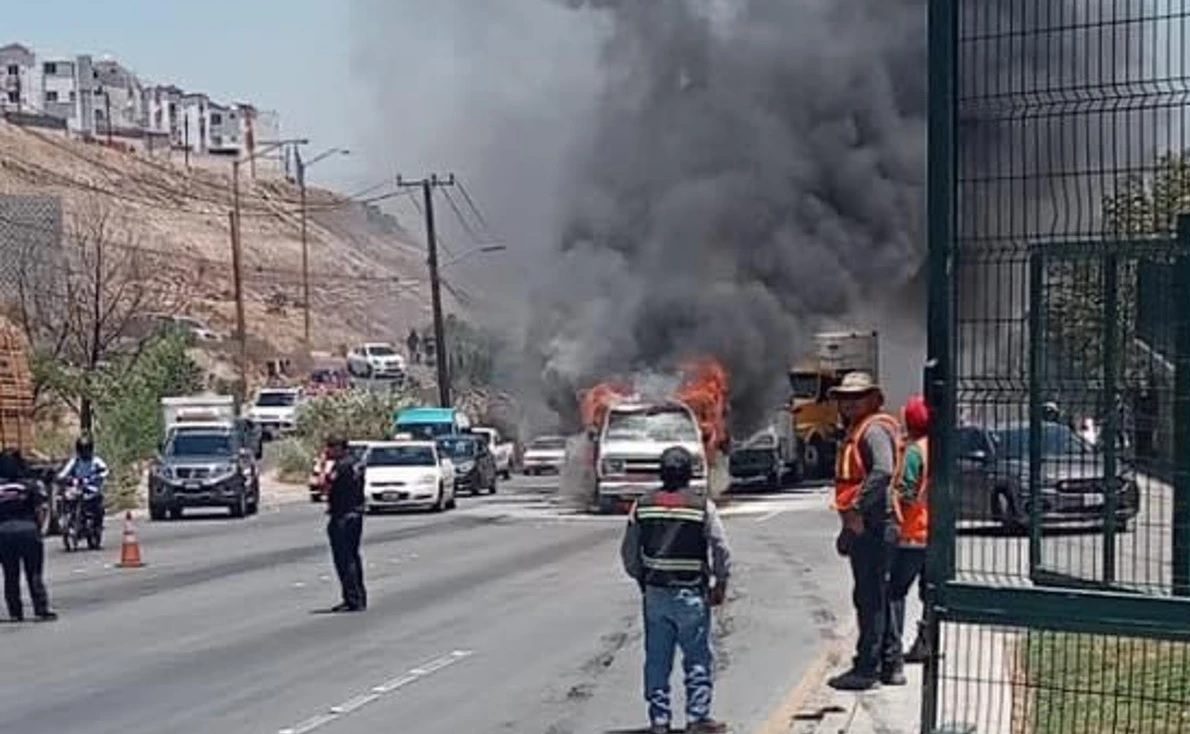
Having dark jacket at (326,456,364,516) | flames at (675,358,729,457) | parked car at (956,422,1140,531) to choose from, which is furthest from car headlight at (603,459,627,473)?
parked car at (956,422,1140,531)

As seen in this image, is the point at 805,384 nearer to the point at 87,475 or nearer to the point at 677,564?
the point at 87,475

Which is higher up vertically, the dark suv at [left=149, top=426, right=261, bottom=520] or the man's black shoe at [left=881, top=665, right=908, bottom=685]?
the man's black shoe at [left=881, top=665, right=908, bottom=685]

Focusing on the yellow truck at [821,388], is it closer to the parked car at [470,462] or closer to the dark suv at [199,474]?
the parked car at [470,462]

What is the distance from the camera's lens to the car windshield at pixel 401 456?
44.5 m

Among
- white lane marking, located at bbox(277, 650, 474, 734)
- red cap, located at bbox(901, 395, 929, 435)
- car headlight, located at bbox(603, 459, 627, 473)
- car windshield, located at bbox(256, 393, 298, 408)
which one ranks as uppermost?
red cap, located at bbox(901, 395, 929, 435)

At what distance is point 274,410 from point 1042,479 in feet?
241

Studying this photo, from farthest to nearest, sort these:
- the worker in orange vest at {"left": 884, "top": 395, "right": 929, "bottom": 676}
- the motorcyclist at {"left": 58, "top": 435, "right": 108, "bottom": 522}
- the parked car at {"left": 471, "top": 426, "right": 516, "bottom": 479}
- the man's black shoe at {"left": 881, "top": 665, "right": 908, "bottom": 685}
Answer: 1. the parked car at {"left": 471, "top": 426, "right": 516, "bottom": 479}
2. the motorcyclist at {"left": 58, "top": 435, "right": 108, "bottom": 522}
3. the man's black shoe at {"left": 881, "top": 665, "right": 908, "bottom": 685}
4. the worker in orange vest at {"left": 884, "top": 395, "right": 929, "bottom": 676}

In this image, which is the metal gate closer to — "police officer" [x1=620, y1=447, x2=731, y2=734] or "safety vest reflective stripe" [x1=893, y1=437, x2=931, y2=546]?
"police officer" [x1=620, y1=447, x2=731, y2=734]

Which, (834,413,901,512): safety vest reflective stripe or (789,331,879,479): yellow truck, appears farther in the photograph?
(789,331,879,479): yellow truck

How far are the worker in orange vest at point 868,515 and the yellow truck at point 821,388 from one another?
36.6m

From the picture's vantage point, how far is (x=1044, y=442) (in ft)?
28.0

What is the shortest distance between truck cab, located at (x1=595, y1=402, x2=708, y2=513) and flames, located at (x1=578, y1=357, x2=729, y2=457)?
145 inches

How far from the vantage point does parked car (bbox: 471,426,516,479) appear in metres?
64.0

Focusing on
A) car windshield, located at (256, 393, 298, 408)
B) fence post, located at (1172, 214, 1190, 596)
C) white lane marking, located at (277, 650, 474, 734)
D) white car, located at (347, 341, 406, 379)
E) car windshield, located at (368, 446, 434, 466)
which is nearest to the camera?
fence post, located at (1172, 214, 1190, 596)
